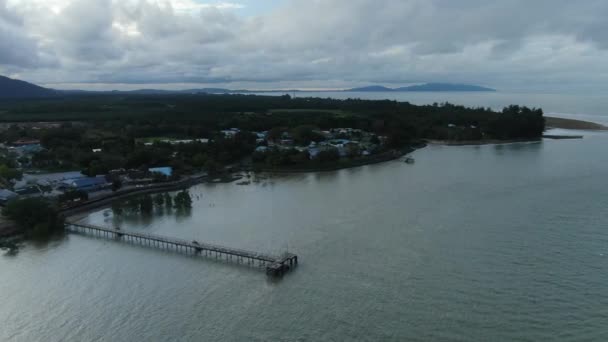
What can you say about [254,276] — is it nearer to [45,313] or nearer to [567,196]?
[45,313]

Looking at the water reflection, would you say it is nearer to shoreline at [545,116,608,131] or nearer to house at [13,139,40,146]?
house at [13,139,40,146]

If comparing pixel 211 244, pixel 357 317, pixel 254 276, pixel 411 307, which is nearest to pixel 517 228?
pixel 411 307

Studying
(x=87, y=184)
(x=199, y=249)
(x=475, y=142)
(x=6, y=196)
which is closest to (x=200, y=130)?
(x=87, y=184)

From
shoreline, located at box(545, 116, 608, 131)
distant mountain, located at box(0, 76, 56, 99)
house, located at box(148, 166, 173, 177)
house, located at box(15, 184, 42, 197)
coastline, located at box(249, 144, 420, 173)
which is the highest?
distant mountain, located at box(0, 76, 56, 99)

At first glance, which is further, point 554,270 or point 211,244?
point 211,244

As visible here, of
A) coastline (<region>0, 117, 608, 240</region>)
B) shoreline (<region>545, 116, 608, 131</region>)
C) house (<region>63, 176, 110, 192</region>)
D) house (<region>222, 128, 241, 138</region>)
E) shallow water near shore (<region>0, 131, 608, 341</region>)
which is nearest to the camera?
shallow water near shore (<region>0, 131, 608, 341</region>)

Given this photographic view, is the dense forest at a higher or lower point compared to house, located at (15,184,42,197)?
higher

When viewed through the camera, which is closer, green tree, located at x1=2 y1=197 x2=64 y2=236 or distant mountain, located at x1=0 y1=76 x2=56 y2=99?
green tree, located at x1=2 y1=197 x2=64 y2=236

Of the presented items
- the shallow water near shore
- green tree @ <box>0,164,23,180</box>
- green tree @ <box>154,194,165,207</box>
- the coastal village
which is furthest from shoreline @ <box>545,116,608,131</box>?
green tree @ <box>0,164,23,180</box>
